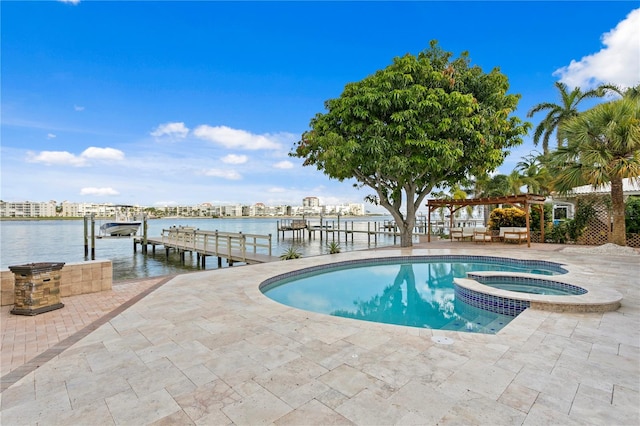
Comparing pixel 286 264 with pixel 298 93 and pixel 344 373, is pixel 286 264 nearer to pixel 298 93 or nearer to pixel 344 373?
pixel 344 373

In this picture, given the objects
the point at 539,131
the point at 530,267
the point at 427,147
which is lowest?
the point at 530,267

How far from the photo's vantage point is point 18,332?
3951 mm

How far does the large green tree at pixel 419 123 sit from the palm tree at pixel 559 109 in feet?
33.3

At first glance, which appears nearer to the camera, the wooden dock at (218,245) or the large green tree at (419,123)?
the large green tree at (419,123)

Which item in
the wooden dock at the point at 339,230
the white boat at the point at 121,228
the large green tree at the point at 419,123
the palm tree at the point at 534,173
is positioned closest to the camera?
the large green tree at the point at 419,123

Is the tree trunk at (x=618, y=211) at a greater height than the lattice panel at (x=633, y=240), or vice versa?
the tree trunk at (x=618, y=211)

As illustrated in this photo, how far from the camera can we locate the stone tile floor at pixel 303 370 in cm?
222

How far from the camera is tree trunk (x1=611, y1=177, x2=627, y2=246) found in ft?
35.1

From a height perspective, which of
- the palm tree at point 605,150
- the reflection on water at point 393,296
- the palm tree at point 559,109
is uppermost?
the palm tree at point 559,109

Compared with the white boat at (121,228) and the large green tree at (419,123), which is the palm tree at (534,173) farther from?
the white boat at (121,228)

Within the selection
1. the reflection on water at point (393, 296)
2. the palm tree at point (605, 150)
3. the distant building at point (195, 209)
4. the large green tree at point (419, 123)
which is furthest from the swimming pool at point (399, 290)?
the distant building at point (195, 209)

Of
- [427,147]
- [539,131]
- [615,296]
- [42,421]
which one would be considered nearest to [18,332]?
[42,421]

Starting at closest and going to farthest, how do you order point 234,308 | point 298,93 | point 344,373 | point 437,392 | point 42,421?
point 42,421, point 437,392, point 344,373, point 234,308, point 298,93

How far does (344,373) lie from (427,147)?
1017 centimetres
